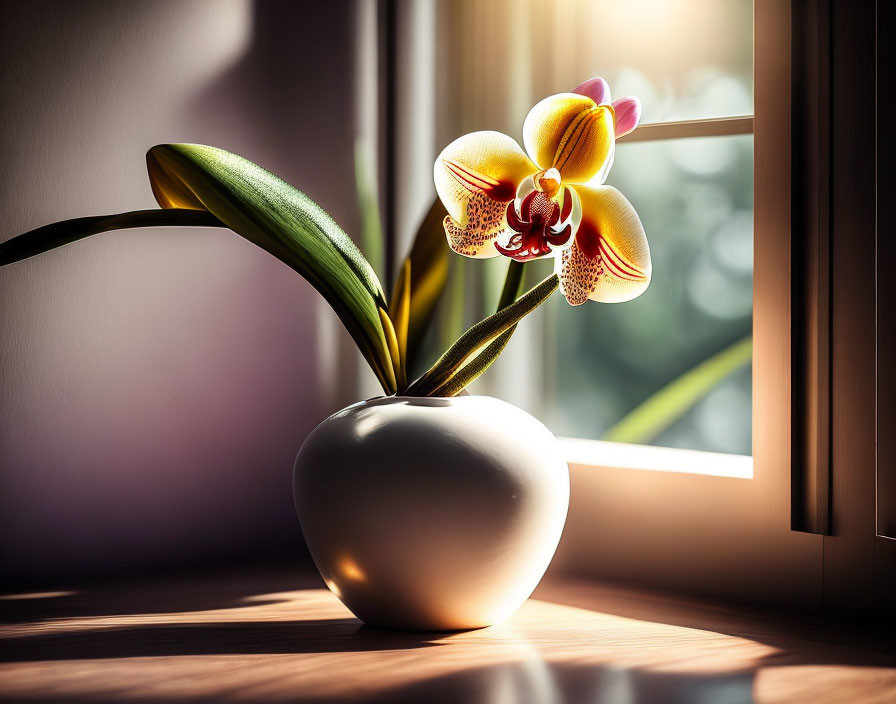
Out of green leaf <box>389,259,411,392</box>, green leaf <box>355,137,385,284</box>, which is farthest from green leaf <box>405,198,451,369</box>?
green leaf <box>355,137,385,284</box>

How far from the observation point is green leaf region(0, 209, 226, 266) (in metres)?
0.79

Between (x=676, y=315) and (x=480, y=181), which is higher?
(x=480, y=181)

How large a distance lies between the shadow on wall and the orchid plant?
15 cm

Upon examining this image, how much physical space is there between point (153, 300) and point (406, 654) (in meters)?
0.50

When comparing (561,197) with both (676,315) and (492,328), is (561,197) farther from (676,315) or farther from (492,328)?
(676,315)

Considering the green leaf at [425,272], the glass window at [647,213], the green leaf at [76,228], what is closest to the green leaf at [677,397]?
the glass window at [647,213]

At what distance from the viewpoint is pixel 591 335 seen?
1120mm

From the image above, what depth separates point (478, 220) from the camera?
78 cm

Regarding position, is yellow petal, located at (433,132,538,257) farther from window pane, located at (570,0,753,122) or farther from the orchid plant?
window pane, located at (570,0,753,122)

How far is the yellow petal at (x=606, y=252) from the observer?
2.44 feet

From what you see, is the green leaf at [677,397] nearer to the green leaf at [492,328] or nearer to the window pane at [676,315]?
the window pane at [676,315]

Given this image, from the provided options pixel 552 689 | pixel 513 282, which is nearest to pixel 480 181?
pixel 513 282

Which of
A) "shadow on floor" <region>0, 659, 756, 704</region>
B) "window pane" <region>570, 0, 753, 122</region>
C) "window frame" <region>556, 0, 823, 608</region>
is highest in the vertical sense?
"window pane" <region>570, 0, 753, 122</region>

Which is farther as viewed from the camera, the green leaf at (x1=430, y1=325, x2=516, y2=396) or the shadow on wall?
the shadow on wall
